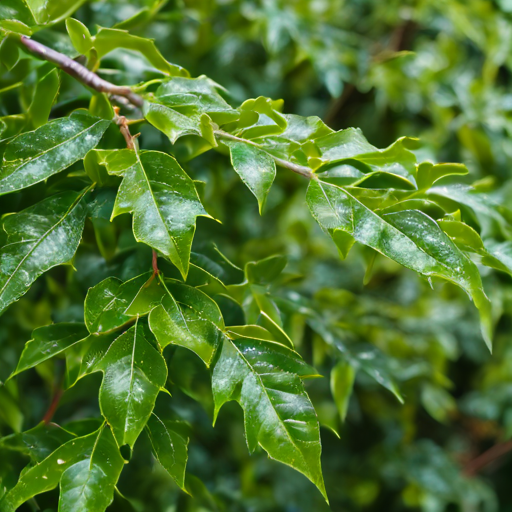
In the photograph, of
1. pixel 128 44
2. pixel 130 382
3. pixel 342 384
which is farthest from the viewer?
pixel 342 384

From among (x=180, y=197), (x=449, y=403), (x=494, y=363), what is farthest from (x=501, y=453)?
(x=180, y=197)

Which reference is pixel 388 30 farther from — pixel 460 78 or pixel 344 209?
pixel 344 209

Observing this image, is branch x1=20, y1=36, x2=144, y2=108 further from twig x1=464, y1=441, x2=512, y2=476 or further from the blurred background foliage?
twig x1=464, y1=441, x2=512, y2=476

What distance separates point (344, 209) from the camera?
379 millimetres

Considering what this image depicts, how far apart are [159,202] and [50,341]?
Result: 5.6 inches

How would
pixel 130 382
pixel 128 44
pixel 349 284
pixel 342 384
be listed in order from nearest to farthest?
pixel 130 382, pixel 128 44, pixel 342 384, pixel 349 284

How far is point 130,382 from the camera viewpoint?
349mm

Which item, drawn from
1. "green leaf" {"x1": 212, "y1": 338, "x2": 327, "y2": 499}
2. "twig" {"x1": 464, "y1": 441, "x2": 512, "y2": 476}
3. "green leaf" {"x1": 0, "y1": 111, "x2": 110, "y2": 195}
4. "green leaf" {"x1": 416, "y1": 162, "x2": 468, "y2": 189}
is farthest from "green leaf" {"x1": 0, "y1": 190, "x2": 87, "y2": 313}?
"twig" {"x1": 464, "y1": 441, "x2": 512, "y2": 476}

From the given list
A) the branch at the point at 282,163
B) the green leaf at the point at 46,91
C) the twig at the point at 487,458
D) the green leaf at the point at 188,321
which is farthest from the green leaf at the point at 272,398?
the twig at the point at 487,458

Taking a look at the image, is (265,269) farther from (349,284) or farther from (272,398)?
(349,284)

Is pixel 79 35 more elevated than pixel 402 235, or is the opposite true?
pixel 79 35

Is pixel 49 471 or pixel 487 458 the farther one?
pixel 487 458

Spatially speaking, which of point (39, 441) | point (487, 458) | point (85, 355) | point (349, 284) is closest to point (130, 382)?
point (85, 355)

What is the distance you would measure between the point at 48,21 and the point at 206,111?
18cm
